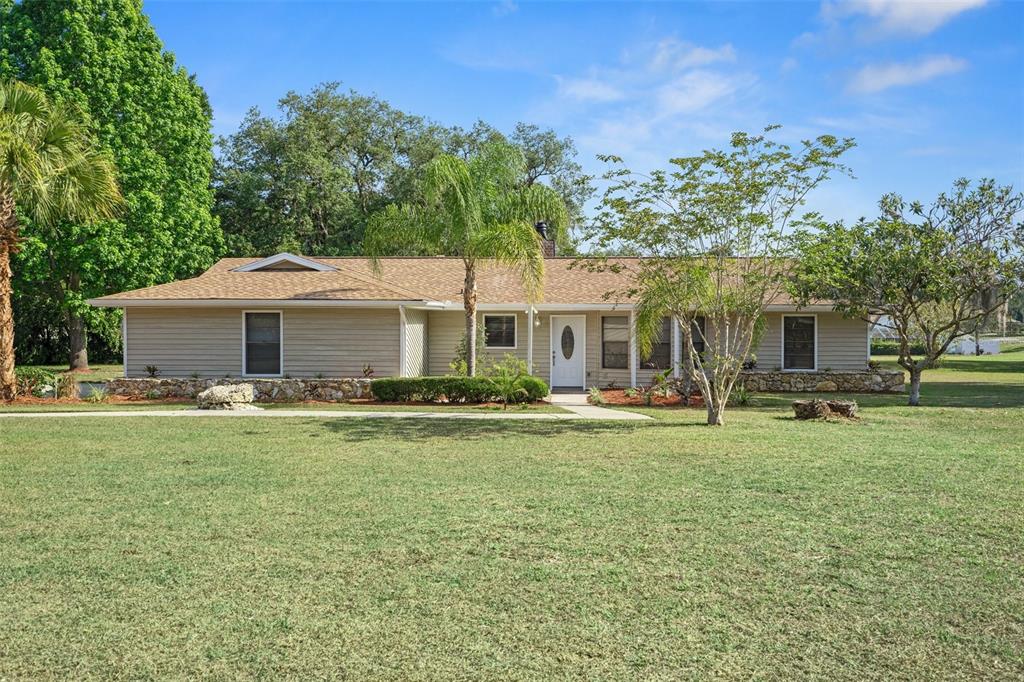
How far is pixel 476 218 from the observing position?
17.6 m

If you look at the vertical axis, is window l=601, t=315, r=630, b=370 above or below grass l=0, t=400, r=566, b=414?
above

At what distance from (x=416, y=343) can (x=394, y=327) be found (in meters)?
1.50

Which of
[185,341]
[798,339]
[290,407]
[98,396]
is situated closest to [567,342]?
[798,339]

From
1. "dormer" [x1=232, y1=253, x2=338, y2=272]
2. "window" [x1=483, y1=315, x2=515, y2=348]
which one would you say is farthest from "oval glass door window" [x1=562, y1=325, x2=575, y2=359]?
"dormer" [x1=232, y1=253, x2=338, y2=272]

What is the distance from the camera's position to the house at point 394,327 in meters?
19.6

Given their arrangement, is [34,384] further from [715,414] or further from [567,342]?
[715,414]

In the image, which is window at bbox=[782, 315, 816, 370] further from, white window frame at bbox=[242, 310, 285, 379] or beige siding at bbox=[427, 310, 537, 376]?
white window frame at bbox=[242, 310, 285, 379]

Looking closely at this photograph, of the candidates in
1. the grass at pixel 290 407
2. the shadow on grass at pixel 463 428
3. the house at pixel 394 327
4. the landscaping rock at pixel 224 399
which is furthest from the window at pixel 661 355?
the landscaping rock at pixel 224 399

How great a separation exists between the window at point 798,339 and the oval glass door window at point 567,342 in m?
6.18

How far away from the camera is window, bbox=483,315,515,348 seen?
22.1m

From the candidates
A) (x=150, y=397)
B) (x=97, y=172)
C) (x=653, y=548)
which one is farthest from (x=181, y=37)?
(x=653, y=548)

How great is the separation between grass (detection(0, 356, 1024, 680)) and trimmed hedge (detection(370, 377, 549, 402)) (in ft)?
22.6

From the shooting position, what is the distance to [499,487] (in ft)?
26.9

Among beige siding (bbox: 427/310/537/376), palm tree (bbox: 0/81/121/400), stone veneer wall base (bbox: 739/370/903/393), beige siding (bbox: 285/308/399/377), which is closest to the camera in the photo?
palm tree (bbox: 0/81/121/400)
